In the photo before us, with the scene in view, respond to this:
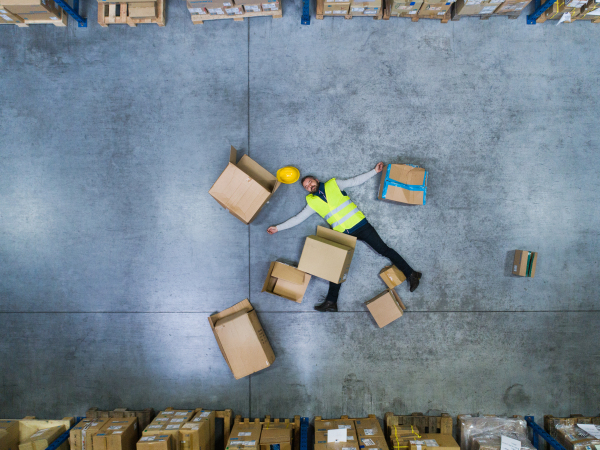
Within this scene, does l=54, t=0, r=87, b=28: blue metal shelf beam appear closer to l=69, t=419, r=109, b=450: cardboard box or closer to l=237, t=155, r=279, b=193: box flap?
l=237, t=155, r=279, b=193: box flap

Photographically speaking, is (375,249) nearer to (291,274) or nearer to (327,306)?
(327,306)

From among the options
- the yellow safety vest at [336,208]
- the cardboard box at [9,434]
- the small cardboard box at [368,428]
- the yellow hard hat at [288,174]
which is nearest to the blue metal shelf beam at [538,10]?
the yellow safety vest at [336,208]

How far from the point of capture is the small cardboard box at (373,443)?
3.58m

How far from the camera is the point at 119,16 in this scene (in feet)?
13.6

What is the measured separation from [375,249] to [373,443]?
2.07 m

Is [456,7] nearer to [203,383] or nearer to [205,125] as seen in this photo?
[205,125]

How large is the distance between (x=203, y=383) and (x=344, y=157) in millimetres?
3303

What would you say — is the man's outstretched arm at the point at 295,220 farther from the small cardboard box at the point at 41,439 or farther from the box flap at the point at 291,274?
the small cardboard box at the point at 41,439

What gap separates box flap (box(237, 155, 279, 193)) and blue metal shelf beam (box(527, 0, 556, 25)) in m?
3.66

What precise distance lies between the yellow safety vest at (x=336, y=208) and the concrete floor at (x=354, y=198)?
31 cm

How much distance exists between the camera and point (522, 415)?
4.24 meters

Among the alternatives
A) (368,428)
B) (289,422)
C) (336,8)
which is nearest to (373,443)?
(368,428)

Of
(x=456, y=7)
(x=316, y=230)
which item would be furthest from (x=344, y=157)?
(x=456, y=7)

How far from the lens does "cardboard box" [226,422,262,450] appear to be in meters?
3.59
